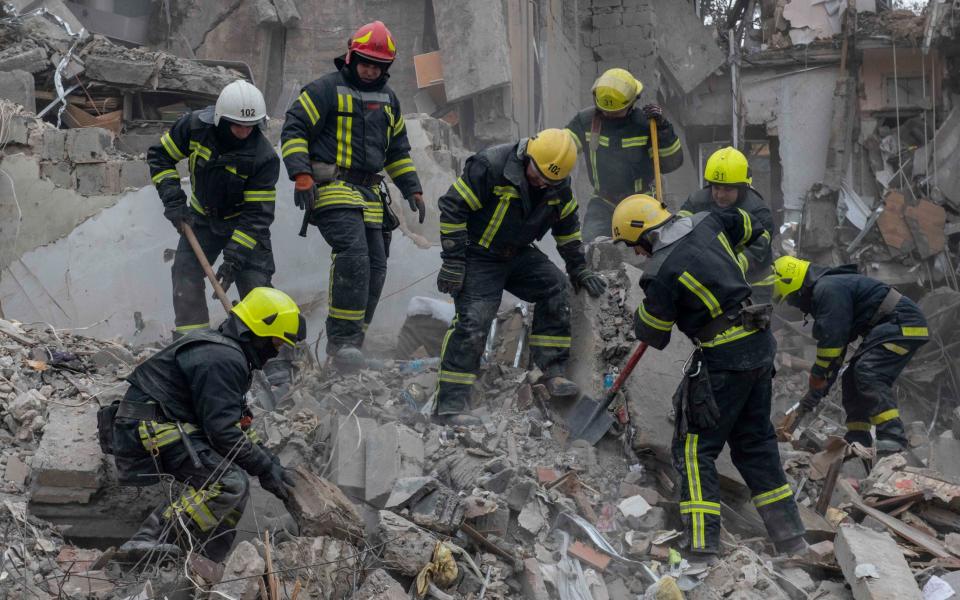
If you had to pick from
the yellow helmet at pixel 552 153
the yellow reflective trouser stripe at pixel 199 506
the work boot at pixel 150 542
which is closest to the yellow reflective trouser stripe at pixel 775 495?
the yellow helmet at pixel 552 153

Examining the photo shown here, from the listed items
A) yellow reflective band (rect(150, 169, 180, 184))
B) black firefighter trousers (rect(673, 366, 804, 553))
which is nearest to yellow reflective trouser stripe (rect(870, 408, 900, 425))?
black firefighter trousers (rect(673, 366, 804, 553))

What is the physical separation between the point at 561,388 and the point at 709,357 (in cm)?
117

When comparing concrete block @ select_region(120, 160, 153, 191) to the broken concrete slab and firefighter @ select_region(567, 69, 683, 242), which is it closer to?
firefighter @ select_region(567, 69, 683, 242)

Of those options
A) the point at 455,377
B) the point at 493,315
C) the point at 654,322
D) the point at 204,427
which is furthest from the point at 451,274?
the point at 204,427

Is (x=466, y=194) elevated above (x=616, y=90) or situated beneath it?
situated beneath

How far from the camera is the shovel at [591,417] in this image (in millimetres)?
5629

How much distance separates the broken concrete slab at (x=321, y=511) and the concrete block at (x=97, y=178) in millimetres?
4207

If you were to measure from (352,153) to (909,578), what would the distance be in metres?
3.75

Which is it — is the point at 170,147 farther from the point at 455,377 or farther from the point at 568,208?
the point at 568,208

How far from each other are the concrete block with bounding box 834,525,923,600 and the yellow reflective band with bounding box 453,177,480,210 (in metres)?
2.50

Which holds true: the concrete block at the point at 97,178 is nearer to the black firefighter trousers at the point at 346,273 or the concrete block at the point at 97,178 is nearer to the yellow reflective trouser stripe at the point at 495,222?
the black firefighter trousers at the point at 346,273

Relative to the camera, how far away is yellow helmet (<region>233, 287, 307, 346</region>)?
4.36 meters

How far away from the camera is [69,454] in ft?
15.2

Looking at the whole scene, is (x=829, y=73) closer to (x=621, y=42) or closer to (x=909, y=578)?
(x=621, y=42)
